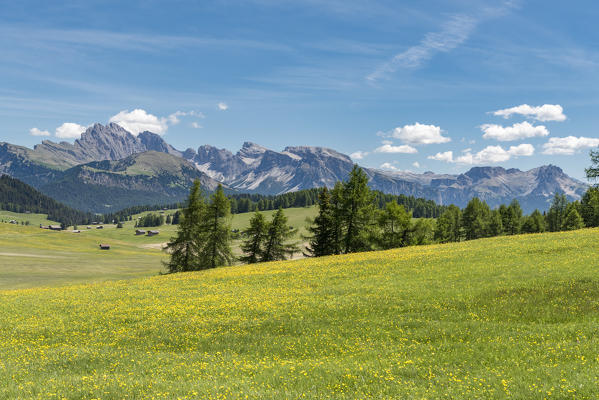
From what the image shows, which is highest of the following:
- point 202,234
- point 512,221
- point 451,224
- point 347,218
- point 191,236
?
point 347,218

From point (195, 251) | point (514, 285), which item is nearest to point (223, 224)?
point (195, 251)

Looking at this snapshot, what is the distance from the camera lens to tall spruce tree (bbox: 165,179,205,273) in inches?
2124

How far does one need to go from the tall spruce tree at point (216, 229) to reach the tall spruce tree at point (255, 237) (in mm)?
9280

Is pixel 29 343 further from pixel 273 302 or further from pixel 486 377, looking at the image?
pixel 486 377

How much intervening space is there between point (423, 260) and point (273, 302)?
18784 millimetres

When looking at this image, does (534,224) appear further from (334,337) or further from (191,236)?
(334,337)

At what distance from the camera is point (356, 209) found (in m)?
57.7

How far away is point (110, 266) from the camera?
98.6 m

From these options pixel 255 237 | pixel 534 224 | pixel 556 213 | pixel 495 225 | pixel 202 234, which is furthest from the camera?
pixel 556 213

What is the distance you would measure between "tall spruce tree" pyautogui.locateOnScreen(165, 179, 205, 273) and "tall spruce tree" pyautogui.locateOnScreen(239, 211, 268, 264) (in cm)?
1103

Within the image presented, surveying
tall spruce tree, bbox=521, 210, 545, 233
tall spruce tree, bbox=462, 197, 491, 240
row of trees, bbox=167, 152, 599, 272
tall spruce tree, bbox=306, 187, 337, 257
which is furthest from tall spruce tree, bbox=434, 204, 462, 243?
tall spruce tree, bbox=306, 187, 337, 257

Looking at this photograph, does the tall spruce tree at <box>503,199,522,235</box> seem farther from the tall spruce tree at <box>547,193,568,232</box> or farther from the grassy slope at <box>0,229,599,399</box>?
the grassy slope at <box>0,229,599,399</box>

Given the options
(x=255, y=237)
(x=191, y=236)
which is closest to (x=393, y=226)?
(x=255, y=237)

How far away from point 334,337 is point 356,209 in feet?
136
